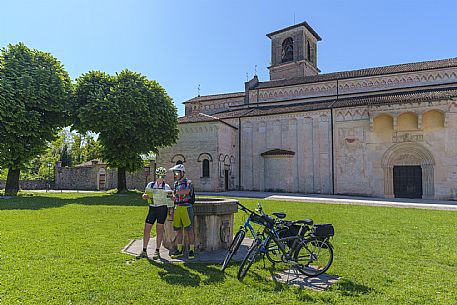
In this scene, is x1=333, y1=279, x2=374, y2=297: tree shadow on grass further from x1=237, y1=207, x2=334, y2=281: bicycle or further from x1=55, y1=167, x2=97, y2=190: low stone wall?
x1=55, y1=167, x2=97, y2=190: low stone wall

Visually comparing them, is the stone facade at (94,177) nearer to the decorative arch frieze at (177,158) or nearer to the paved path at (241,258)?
the decorative arch frieze at (177,158)

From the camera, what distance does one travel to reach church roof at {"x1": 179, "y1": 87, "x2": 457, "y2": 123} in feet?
81.7

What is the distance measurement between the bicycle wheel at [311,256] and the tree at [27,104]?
1944 centimetres

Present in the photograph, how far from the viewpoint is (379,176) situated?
86.3 ft

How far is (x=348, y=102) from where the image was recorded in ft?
92.7

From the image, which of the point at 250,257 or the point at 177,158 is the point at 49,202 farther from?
the point at 177,158

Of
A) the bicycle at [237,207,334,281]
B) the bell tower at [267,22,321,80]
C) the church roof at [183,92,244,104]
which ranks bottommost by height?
the bicycle at [237,207,334,281]

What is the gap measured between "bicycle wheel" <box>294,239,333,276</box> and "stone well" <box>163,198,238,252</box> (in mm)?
1918

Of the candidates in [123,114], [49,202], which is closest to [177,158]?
[123,114]

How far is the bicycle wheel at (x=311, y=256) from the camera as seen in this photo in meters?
5.59

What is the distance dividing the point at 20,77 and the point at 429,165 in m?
28.5

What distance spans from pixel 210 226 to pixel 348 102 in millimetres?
24424

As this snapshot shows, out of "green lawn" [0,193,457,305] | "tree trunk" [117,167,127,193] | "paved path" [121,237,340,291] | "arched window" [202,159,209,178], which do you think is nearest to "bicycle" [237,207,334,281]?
"paved path" [121,237,340,291]

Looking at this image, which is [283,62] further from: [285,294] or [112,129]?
[285,294]
